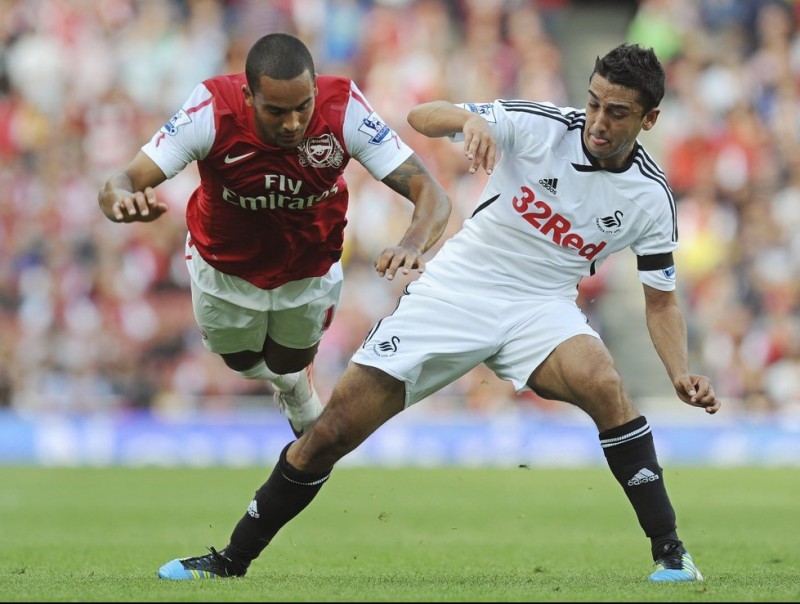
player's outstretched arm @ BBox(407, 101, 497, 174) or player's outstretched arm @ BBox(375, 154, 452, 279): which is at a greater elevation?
player's outstretched arm @ BBox(407, 101, 497, 174)

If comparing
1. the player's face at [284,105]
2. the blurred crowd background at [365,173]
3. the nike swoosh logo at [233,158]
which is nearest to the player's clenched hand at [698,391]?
the player's face at [284,105]

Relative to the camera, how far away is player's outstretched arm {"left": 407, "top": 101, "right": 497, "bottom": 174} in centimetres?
673

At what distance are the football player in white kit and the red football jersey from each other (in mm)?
388

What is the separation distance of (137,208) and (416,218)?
1.49m

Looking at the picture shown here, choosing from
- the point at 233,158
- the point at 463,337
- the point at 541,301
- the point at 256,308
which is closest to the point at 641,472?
the point at 541,301

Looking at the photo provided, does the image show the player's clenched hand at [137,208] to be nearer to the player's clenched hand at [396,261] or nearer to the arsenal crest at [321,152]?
the player's clenched hand at [396,261]

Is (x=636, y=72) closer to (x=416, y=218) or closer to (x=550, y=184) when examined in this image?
(x=550, y=184)

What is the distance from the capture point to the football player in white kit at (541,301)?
24.5 feet

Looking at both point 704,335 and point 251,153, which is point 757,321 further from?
point 251,153

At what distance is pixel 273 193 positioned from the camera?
26.5 feet

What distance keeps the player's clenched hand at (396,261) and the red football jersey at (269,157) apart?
1.13 metres

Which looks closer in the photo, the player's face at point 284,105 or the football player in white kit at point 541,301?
the player's face at point 284,105

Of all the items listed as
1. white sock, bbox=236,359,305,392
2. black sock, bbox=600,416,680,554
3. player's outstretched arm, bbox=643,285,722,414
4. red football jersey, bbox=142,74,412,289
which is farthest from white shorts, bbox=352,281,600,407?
white sock, bbox=236,359,305,392

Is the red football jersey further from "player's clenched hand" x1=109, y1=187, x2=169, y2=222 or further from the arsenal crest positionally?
"player's clenched hand" x1=109, y1=187, x2=169, y2=222
